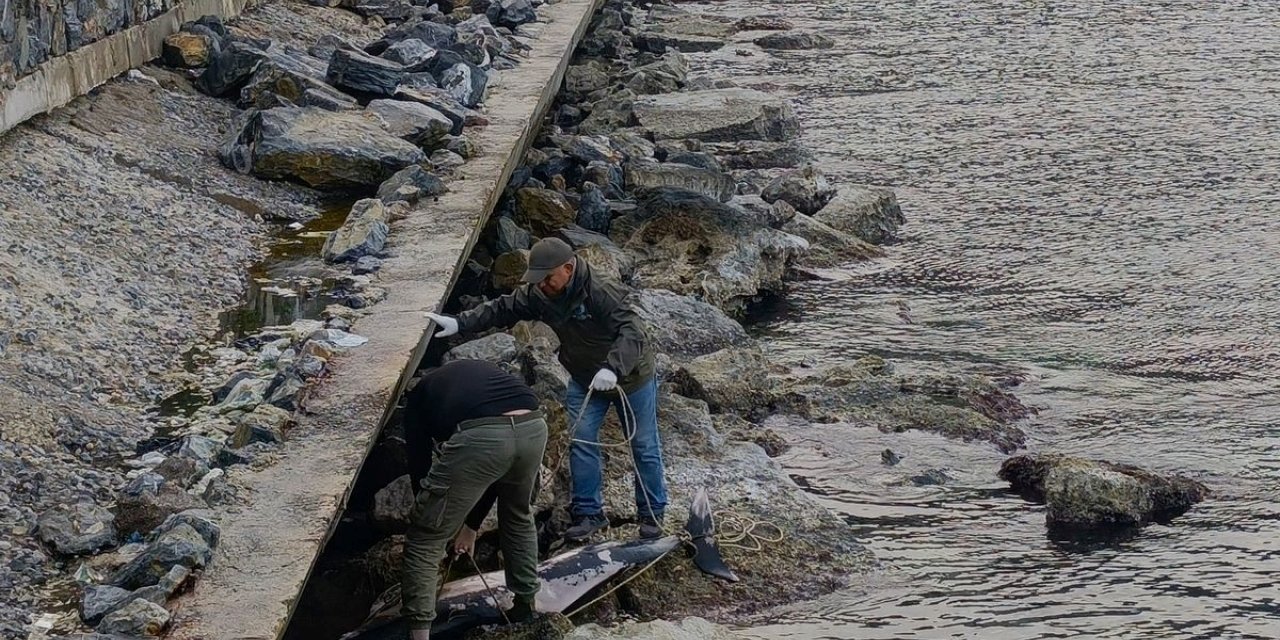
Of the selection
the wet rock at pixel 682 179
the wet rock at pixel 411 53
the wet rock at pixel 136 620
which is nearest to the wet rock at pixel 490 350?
the wet rock at pixel 136 620

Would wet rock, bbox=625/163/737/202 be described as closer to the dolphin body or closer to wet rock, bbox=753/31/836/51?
the dolphin body

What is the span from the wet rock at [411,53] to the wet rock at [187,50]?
5.88 ft

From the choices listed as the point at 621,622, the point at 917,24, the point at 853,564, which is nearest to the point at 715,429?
the point at 853,564

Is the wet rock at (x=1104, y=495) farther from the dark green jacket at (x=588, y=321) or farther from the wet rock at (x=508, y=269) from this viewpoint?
the wet rock at (x=508, y=269)

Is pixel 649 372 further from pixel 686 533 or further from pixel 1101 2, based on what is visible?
pixel 1101 2

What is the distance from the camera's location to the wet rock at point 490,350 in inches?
386

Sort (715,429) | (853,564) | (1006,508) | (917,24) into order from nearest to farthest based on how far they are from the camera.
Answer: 1. (853,564)
2. (1006,508)
3. (715,429)
4. (917,24)

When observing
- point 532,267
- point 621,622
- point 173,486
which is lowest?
point 621,622

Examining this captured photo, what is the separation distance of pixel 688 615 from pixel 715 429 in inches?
85.8

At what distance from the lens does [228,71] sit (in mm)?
14719

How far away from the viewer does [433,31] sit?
57.9ft

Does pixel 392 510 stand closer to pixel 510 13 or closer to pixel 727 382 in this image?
pixel 727 382

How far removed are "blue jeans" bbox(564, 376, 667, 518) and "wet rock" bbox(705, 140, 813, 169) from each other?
981 cm

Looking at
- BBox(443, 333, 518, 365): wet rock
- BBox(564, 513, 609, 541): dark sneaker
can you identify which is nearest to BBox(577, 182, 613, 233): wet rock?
BBox(443, 333, 518, 365): wet rock
